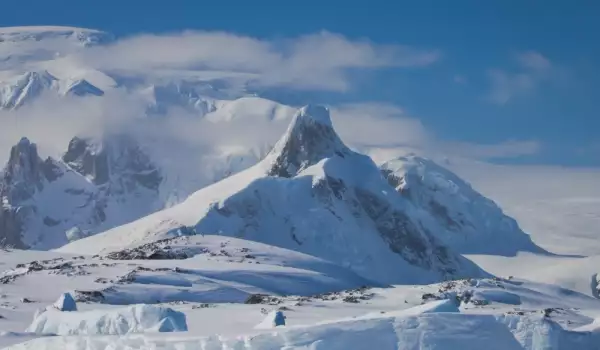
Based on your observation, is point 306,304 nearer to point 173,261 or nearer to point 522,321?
point 173,261

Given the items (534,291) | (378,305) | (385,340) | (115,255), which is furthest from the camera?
(115,255)

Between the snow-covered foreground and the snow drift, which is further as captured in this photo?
the snow drift

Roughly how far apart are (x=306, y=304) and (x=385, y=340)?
41.8 m

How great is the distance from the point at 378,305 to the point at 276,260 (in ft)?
121

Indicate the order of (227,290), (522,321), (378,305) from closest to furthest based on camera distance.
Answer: (522,321)
(378,305)
(227,290)

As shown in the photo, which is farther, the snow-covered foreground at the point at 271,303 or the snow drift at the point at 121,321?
the snow drift at the point at 121,321

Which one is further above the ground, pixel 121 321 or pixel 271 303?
pixel 271 303

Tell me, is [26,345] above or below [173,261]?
below

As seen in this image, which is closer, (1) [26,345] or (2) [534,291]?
(1) [26,345]

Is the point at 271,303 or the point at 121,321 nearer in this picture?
the point at 121,321

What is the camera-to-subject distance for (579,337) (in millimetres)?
33656

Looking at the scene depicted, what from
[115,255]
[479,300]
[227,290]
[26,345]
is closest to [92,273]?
[227,290]

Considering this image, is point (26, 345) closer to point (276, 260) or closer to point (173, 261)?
point (173, 261)

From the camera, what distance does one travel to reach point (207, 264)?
100500mm
